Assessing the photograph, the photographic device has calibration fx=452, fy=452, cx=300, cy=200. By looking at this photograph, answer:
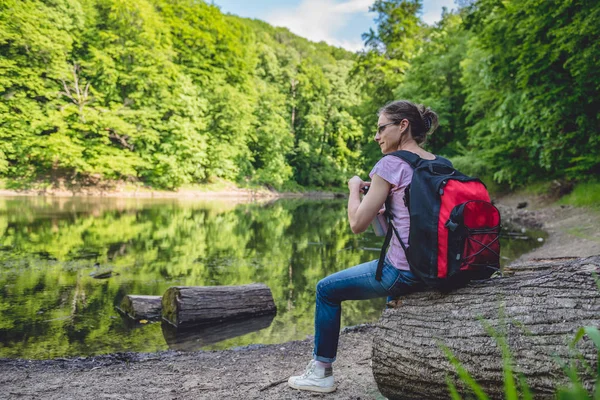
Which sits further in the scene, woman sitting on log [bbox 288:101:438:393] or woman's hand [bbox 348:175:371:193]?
A: woman's hand [bbox 348:175:371:193]

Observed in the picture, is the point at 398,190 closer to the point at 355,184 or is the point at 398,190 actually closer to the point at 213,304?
the point at 355,184

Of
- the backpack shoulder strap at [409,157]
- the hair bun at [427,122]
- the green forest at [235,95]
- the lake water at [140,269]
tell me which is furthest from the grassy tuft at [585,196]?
the backpack shoulder strap at [409,157]

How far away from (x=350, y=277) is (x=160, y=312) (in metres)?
3.44

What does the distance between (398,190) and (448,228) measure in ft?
1.27

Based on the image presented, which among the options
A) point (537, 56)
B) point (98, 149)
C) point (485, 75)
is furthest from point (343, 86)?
point (537, 56)

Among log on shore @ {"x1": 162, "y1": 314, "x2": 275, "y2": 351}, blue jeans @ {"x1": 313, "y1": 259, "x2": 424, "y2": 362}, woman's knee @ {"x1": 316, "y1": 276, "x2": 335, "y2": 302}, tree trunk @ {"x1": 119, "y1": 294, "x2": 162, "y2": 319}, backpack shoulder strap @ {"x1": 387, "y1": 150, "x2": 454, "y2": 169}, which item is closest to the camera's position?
backpack shoulder strap @ {"x1": 387, "y1": 150, "x2": 454, "y2": 169}

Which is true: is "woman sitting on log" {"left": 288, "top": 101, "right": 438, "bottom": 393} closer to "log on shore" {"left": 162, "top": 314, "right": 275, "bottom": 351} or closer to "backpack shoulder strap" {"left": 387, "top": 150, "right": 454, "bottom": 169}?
"backpack shoulder strap" {"left": 387, "top": 150, "right": 454, "bottom": 169}

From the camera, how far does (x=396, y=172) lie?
260 cm

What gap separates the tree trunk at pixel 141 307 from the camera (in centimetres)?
543

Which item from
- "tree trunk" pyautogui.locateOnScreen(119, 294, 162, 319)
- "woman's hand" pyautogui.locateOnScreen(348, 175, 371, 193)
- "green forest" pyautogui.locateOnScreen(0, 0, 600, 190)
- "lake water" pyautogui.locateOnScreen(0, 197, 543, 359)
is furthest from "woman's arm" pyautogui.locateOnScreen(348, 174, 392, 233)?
Answer: "green forest" pyautogui.locateOnScreen(0, 0, 600, 190)

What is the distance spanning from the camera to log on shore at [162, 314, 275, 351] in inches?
187

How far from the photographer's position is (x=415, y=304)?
272 centimetres

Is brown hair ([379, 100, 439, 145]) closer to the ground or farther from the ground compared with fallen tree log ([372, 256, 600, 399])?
farther from the ground

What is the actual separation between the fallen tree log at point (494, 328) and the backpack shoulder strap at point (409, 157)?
768 millimetres
